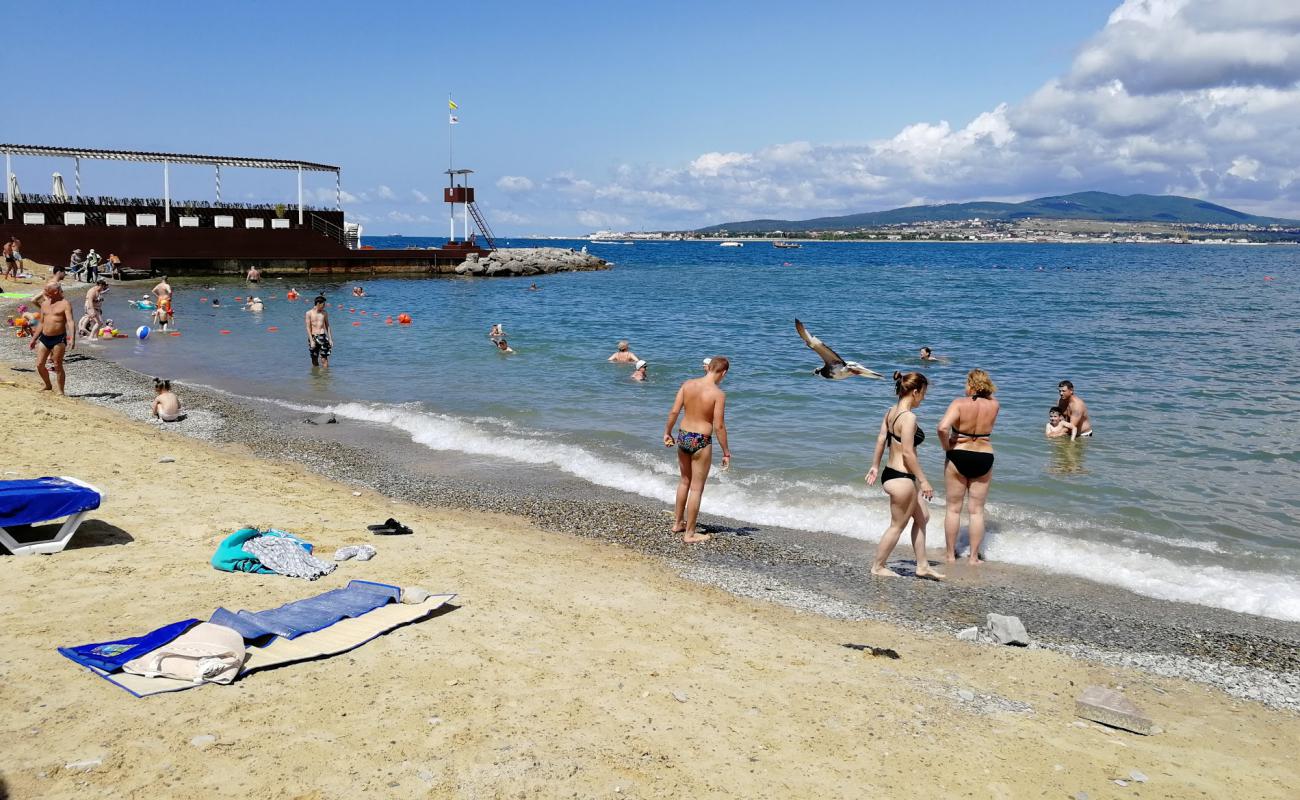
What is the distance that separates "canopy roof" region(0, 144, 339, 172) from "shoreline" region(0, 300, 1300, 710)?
129 feet

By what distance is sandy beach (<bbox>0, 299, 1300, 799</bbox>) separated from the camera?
402 centimetres

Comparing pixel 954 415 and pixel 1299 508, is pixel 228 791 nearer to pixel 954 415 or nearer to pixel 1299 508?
pixel 954 415

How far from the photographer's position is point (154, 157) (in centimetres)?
4334

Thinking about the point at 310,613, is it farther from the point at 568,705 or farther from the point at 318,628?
the point at 568,705

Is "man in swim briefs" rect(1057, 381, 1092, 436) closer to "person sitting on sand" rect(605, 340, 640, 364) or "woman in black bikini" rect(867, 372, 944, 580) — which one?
"woman in black bikini" rect(867, 372, 944, 580)

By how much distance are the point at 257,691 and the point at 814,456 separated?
8435 mm

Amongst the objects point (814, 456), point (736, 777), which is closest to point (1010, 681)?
point (736, 777)

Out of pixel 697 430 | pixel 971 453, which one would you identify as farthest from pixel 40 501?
pixel 971 453

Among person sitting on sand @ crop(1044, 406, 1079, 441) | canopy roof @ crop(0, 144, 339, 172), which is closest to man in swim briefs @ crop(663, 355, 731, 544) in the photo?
person sitting on sand @ crop(1044, 406, 1079, 441)

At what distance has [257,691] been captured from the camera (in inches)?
181

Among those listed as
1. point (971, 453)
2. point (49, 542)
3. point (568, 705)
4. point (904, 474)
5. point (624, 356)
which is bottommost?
point (568, 705)

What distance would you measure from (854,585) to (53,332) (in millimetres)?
13198

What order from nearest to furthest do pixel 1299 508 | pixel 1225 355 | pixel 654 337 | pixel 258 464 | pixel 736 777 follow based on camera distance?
pixel 736 777 < pixel 1299 508 < pixel 258 464 < pixel 1225 355 < pixel 654 337

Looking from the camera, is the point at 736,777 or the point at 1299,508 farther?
the point at 1299,508
